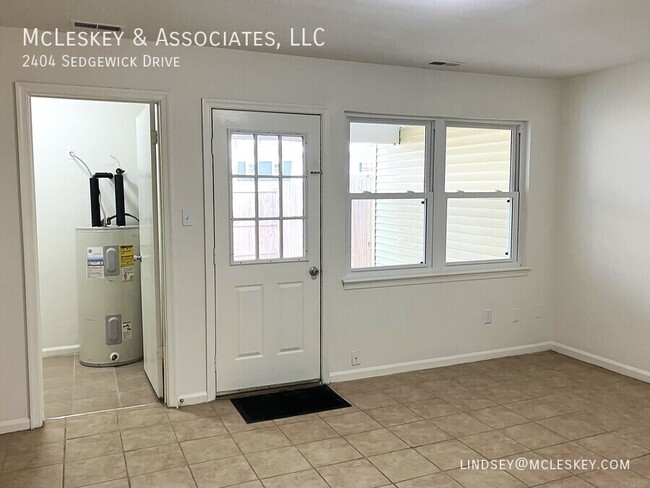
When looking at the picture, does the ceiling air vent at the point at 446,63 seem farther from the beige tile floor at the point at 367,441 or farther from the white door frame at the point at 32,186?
the beige tile floor at the point at 367,441

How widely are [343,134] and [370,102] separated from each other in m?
0.33

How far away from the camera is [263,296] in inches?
156

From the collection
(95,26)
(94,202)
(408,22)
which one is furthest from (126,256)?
(408,22)

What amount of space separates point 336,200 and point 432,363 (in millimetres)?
1588

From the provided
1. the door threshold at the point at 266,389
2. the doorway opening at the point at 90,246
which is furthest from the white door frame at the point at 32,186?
the door threshold at the point at 266,389

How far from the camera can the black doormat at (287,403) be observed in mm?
3631

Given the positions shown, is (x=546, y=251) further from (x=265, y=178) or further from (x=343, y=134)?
(x=265, y=178)

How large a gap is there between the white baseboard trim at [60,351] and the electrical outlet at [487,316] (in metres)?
3.61

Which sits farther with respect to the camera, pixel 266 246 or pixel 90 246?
pixel 90 246

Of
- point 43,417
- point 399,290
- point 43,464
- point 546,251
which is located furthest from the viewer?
point 546,251

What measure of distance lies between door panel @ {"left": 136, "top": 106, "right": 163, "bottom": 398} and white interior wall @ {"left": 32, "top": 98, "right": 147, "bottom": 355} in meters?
0.98

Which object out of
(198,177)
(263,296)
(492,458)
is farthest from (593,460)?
(198,177)

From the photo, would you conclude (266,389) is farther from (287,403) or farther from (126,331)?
(126,331)

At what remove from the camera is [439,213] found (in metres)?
4.56
